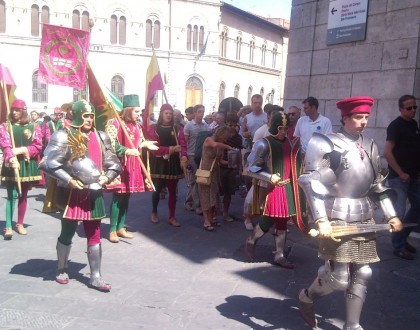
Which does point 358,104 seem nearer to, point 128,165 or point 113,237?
point 128,165

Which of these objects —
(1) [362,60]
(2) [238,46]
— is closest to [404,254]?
(1) [362,60]

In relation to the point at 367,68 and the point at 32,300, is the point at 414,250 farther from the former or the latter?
the point at 32,300

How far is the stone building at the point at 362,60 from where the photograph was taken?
22.3 feet

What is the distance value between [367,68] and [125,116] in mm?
3891

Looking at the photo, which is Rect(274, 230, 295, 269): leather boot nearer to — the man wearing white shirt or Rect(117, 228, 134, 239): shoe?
the man wearing white shirt

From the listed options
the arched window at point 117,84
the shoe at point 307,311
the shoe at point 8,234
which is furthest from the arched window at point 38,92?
the shoe at point 307,311

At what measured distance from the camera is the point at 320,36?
27.0 feet

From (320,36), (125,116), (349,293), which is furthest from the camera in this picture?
(320,36)

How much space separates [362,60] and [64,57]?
4.68 m

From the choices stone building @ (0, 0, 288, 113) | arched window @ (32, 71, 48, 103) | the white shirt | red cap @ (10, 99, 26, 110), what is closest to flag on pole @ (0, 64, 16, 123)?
red cap @ (10, 99, 26, 110)

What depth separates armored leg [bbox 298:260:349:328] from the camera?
358 cm

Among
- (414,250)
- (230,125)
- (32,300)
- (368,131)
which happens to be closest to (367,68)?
(368,131)

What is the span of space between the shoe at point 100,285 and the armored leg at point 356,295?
234 cm

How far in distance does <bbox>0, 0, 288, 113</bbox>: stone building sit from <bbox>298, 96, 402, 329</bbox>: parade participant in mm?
32411
